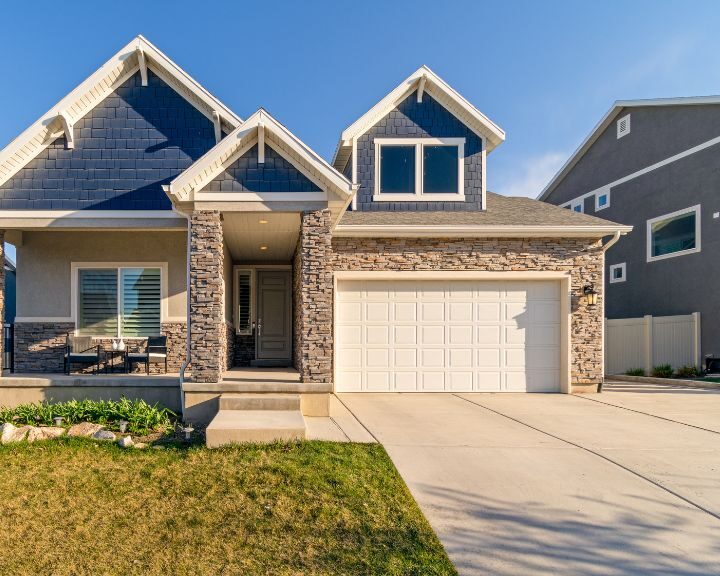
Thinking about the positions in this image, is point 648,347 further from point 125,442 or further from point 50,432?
point 50,432

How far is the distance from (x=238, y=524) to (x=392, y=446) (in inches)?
97.5

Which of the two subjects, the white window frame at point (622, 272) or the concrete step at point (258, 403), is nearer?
the concrete step at point (258, 403)

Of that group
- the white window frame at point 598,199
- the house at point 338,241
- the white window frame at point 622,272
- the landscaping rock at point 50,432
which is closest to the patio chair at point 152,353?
the house at point 338,241

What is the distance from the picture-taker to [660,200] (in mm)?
16641

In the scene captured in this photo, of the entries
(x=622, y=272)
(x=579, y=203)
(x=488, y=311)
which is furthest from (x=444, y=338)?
(x=579, y=203)

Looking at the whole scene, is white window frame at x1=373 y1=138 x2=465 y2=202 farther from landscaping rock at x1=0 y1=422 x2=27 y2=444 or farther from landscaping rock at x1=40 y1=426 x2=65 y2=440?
landscaping rock at x1=0 y1=422 x2=27 y2=444

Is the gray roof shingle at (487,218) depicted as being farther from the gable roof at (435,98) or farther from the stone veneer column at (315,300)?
the stone veneer column at (315,300)

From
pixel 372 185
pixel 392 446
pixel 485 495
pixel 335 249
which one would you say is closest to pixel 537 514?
pixel 485 495

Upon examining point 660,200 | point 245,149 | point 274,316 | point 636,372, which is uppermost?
point 660,200

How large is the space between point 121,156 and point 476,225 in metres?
7.14

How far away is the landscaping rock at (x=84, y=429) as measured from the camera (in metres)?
6.63

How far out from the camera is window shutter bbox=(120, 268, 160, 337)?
10.5 m

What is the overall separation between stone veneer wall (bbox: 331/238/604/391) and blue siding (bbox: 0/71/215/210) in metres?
3.61

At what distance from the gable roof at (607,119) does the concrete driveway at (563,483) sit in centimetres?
1095
